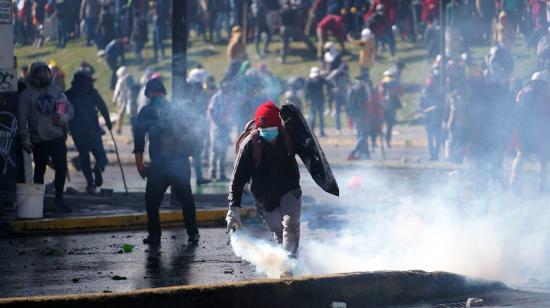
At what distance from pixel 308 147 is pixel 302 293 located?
4.30ft

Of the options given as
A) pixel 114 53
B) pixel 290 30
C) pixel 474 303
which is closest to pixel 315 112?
pixel 290 30

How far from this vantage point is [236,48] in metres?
32.7

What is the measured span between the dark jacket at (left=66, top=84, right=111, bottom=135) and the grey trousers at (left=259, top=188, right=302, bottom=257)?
7.54m

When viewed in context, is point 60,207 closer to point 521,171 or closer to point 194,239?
point 194,239

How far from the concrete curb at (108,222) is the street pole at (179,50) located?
1407mm

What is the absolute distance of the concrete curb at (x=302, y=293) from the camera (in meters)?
8.18

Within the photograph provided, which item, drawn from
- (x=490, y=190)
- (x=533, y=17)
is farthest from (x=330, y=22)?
(x=490, y=190)

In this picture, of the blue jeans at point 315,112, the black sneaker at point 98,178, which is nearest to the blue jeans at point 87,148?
the black sneaker at point 98,178

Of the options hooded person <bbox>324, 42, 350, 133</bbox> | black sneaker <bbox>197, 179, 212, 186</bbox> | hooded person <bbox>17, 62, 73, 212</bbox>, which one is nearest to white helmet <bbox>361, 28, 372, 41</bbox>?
hooded person <bbox>324, 42, 350, 133</bbox>

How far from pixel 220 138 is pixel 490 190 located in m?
4.71

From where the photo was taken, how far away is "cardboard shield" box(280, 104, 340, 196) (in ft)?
32.6

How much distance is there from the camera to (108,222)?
14.2 m

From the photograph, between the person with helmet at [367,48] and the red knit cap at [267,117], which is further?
the person with helmet at [367,48]

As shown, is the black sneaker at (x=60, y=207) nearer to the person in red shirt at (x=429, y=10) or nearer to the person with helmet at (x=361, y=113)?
→ the person with helmet at (x=361, y=113)
